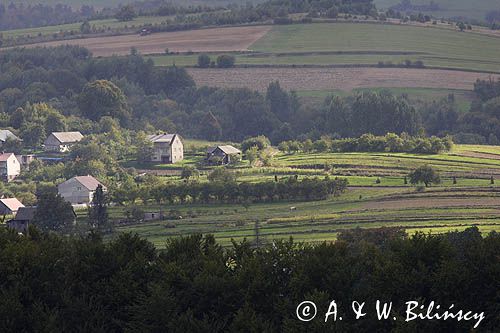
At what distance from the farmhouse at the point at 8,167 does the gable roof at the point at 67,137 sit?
8116 mm

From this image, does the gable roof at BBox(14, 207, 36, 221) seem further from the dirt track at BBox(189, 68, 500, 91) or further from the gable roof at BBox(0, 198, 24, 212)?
the dirt track at BBox(189, 68, 500, 91)

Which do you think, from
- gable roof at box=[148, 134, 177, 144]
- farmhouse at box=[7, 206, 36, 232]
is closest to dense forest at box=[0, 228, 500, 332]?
farmhouse at box=[7, 206, 36, 232]

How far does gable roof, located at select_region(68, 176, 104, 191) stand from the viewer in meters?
75.8

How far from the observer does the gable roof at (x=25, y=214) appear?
2576 inches

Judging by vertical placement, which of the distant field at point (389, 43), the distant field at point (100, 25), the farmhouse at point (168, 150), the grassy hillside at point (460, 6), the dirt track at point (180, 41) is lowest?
the grassy hillside at point (460, 6)

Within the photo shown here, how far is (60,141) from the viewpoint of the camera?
94250 millimetres

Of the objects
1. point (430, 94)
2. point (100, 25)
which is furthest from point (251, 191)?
point (100, 25)

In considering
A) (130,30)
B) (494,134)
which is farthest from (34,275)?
(130,30)

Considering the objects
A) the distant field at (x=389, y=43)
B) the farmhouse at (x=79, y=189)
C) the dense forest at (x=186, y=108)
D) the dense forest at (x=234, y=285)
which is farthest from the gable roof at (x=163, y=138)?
the dense forest at (x=234, y=285)

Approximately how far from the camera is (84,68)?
12531cm

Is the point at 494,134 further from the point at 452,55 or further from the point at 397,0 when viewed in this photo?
the point at 397,0

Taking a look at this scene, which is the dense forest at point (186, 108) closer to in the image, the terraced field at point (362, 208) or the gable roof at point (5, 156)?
the gable roof at point (5, 156)

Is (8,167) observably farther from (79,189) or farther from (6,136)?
(79,189)

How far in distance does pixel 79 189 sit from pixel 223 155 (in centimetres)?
1339
